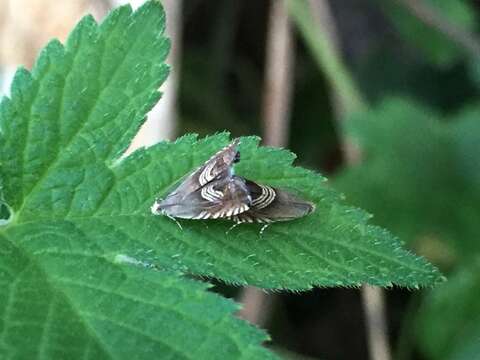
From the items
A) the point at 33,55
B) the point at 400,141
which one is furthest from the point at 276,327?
the point at 33,55

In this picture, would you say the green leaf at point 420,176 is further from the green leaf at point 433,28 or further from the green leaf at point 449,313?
the green leaf at point 433,28

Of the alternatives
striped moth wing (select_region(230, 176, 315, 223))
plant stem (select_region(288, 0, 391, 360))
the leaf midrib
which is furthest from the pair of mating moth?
plant stem (select_region(288, 0, 391, 360))

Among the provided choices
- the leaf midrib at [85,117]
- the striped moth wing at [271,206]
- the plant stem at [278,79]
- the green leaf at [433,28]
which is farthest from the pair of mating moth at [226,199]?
the green leaf at [433,28]

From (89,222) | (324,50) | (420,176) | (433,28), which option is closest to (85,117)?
(89,222)

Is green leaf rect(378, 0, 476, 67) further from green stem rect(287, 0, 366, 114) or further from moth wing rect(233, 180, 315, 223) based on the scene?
moth wing rect(233, 180, 315, 223)

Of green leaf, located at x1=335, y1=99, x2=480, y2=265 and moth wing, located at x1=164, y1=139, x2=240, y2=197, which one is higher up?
green leaf, located at x1=335, y1=99, x2=480, y2=265

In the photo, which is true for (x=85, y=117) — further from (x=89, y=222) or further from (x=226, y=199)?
(x=226, y=199)

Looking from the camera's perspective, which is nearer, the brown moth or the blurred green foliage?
the brown moth
